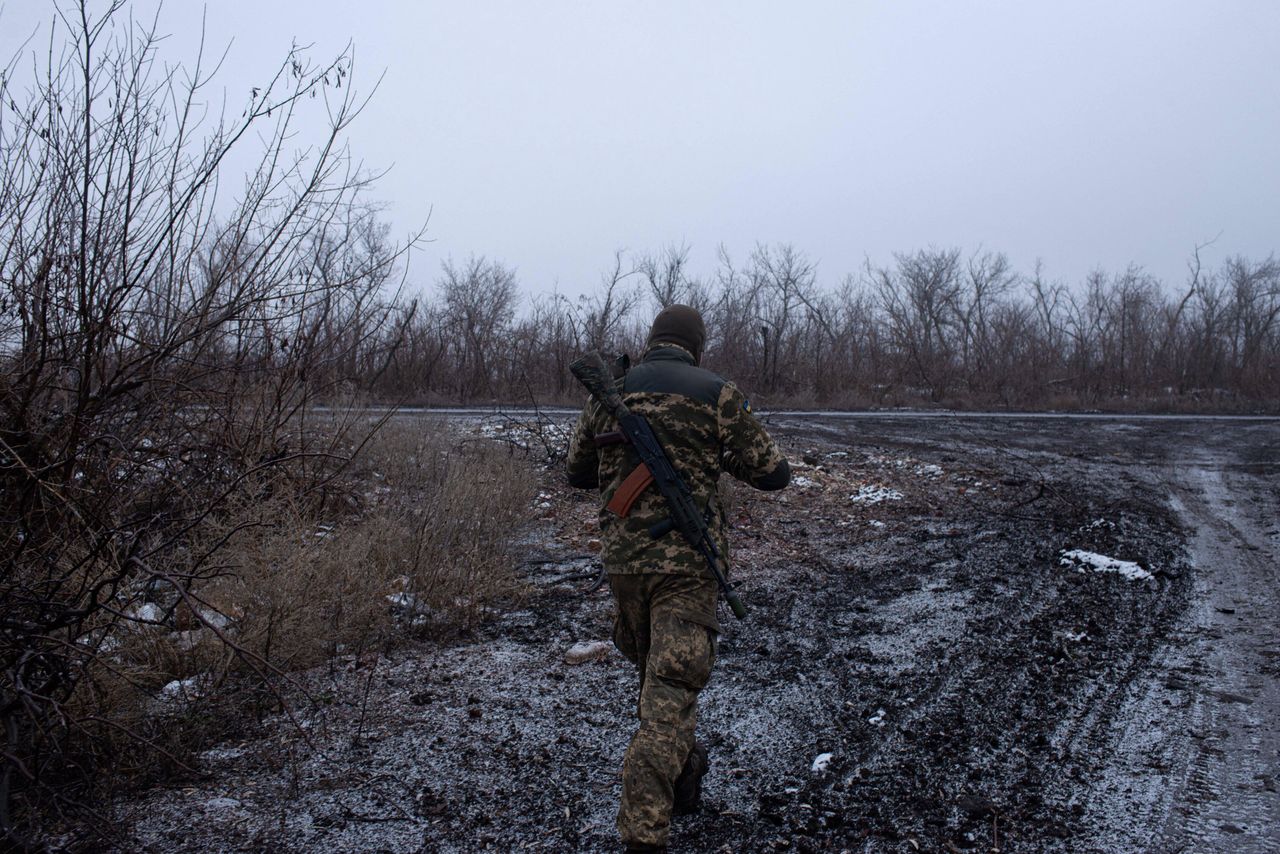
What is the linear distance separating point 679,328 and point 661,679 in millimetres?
1334

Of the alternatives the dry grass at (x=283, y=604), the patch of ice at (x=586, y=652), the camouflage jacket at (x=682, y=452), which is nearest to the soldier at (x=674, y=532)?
the camouflage jacket at (x=682, y=452)

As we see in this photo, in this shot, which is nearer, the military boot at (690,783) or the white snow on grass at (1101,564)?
the military boot at (690,783)

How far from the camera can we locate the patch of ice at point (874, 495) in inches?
370

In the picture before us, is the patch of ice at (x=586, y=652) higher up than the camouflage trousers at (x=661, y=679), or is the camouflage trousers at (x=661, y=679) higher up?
the camouflage trousers at (x=661, y=679)

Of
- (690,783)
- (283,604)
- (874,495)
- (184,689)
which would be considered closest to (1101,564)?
(874,495)

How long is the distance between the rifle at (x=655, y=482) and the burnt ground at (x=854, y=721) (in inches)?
39.4

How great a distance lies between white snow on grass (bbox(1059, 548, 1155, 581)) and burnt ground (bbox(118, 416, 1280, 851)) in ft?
0.31

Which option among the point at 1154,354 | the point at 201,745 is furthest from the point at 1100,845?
the point at 1154,354

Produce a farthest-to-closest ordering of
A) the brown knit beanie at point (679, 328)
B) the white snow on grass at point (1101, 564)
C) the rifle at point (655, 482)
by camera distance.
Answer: the white snow on grass at point (1101, 564) → the brown knit beanie at point (679, 328) → the rifle at point (655, 482)

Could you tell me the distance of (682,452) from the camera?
10.4 feet

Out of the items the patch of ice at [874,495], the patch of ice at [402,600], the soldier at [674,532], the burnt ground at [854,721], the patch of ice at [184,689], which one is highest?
the soldier at [674,532]

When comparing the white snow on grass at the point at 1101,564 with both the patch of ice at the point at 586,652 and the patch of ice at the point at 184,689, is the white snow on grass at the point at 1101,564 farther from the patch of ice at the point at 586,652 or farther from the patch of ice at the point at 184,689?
the patch of ice at the point at 184,689

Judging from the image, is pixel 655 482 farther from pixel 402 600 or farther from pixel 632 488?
pixel 402 600

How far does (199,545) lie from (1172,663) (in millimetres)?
5432
